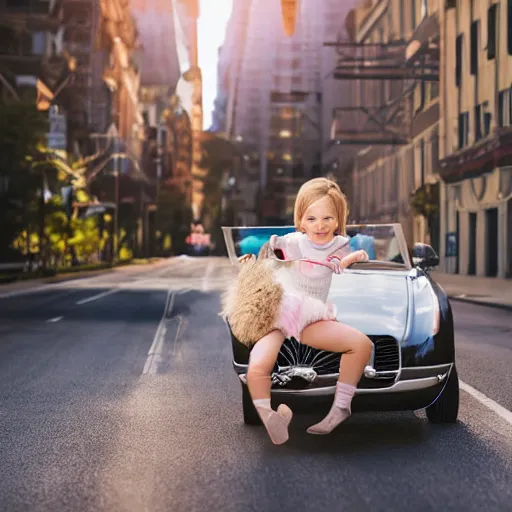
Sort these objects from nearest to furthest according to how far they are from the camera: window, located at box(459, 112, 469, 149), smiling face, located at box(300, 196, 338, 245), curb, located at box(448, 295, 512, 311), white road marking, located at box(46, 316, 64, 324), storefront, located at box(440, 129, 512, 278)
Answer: smiling face, located at box(300, 196, 338, 245)
white road marking, located at box(46, 316, 64, 324)
curb, located at box(448, 295, 512, 311)
storefront, located at box(440, 129, 512, 278)
window, located at box(459, 112, 469, 149)

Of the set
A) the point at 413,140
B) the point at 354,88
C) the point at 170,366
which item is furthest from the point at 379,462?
the point at 354,88

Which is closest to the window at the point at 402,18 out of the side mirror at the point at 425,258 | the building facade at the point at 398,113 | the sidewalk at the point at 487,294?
the building facade at the point at 398,113

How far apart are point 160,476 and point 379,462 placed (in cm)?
131

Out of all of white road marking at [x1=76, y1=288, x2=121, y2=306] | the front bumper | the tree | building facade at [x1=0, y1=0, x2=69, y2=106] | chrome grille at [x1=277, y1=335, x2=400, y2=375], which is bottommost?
white road marking at [x1=76, y1=288, x2=121, y2=306]

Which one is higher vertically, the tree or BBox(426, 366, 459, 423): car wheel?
the tree

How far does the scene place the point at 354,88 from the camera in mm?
79438

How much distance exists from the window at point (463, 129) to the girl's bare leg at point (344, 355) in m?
40.7

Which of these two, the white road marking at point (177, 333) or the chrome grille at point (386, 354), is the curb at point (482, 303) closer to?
the white road marking at point (177, 333)

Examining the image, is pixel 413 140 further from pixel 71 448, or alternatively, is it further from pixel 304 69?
pixel 304 69

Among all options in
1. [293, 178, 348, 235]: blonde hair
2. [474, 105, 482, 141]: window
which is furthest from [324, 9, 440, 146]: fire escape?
[293, 178, 348, 235]: blonde hair

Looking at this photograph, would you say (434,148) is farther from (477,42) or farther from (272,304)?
(272,304)

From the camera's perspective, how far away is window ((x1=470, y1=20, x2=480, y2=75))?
1743 inches

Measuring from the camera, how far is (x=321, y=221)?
6.20m

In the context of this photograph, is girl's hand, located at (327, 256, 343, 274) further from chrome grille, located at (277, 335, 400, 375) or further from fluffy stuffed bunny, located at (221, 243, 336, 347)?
chrome grille, located at (277, 335, 400, 375)
